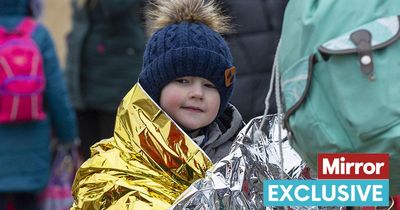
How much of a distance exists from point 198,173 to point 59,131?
3259 mm

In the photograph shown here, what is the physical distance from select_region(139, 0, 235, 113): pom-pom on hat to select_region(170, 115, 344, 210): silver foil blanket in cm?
44

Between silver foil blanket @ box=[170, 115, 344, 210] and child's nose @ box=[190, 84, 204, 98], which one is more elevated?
child's nose @ box=[190, 84, 204, 98]

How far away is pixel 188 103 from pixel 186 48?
6.6 inches

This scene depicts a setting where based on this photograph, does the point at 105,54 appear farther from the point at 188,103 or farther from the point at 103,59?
the point at 188,103

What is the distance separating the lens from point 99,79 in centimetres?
679

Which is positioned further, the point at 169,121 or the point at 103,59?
the point at 103,59

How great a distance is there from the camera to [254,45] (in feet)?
17.5

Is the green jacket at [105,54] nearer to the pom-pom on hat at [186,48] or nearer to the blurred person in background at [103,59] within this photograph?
the blurred person in background at [103,59]

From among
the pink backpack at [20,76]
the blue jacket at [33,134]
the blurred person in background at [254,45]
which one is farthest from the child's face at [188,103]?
the blue jacket at [33,134]

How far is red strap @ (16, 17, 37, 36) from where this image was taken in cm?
581

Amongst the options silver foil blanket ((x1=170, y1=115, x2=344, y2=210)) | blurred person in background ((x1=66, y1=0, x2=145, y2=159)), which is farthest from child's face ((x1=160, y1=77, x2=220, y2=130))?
blurred person in background ((x1=66, y1=0, x2=145, y2=159))

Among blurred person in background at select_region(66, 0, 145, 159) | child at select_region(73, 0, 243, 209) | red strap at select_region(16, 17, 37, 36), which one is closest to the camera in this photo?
child at select_region(73, 0, 243, 209)

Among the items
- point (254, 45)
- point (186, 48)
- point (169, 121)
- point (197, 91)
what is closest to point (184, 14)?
point (186, 48)

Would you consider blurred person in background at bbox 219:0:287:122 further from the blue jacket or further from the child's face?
the child's face
